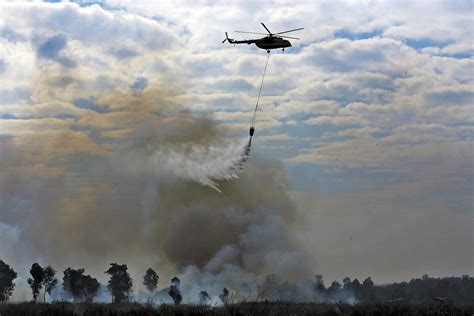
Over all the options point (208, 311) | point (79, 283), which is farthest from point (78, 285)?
point (208, 311)

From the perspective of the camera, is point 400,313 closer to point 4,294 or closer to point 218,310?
point 218,310

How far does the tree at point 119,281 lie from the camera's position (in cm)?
17515

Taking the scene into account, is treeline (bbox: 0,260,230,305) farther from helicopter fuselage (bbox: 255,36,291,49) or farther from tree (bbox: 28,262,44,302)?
helicopter fuselage (bbox: 255,36,291,49)

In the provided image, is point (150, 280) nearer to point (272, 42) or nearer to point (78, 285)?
point (78, 285)

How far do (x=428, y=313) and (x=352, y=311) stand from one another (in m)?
12.1

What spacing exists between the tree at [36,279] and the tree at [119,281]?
1760 centimetres

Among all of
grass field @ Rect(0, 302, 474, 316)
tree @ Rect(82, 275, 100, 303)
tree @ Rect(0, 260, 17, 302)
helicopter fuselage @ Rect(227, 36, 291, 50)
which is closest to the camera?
grass field @ Rect(0, 302, 474, 316)

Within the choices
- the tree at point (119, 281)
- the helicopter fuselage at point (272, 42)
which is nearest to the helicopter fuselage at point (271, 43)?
the helicopter fuselage at point (272, 42)

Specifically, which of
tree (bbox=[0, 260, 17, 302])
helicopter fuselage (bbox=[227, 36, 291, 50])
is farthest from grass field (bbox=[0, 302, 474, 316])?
tree (bbox=[0, 260, 17, 302])

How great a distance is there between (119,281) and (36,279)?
2170 cm

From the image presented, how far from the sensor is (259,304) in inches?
3676

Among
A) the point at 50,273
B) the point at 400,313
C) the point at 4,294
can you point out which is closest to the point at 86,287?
the point at 50,273

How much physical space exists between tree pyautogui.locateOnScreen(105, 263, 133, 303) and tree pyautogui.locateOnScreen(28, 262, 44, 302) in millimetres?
17597

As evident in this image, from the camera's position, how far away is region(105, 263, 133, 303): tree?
175150mm
